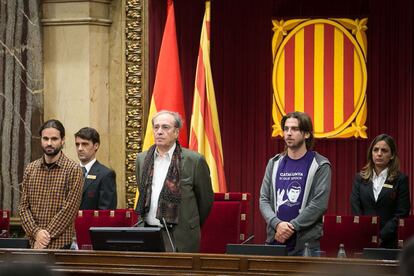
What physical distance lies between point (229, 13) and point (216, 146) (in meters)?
1.50

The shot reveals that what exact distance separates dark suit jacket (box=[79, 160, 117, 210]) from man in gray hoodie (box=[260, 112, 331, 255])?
123 centimetres

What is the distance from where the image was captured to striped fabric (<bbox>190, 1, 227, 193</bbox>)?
7160 mm

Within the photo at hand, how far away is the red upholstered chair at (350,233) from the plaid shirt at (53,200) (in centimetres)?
149

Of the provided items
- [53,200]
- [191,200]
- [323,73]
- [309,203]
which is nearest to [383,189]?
[309,203]

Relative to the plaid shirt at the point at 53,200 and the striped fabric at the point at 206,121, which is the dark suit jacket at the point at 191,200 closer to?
the plaid shirt at the point at 53,200

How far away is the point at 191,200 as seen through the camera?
193 inches

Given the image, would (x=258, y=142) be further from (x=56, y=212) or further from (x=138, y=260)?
(x=138, y=260)

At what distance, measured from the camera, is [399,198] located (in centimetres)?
561

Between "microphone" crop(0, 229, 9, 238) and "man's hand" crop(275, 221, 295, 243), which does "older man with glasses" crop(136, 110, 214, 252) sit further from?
"microphone" crop(0, 229, 9, 238)

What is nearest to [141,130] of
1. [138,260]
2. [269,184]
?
[269,184]

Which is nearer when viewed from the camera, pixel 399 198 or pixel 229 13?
pixel 399 198

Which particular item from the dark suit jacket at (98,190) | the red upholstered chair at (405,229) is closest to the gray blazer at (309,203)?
the red upholstered chair at (405,229)

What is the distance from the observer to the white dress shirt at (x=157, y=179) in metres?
4.79

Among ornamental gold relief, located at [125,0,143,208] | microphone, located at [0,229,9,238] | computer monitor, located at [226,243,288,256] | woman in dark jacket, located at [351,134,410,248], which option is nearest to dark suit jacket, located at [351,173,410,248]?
woman in dark jacket, located at [351,134,410,248]
